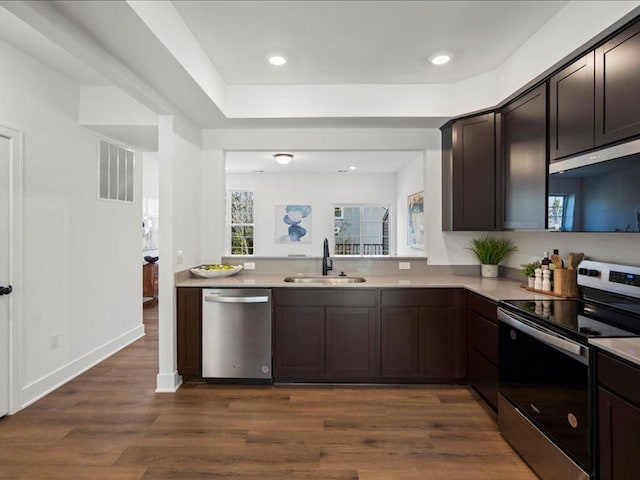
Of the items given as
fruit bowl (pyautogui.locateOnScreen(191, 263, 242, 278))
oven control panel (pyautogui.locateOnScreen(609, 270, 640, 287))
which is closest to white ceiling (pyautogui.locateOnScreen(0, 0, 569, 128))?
fruit bowl (pyautogui.locateOnScreen(191, 263, 242, 278))

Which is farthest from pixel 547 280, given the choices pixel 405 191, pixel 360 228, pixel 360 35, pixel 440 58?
pixel 360 228

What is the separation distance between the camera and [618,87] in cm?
189

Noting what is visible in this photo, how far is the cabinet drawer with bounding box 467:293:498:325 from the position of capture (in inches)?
101

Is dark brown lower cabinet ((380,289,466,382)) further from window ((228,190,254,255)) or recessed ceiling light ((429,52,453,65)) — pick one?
window ((228,190,254,255))

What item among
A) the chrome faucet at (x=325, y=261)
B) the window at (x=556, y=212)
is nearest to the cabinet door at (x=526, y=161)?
the window at (x=556, y=212)

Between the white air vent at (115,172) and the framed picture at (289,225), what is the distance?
13.0 feet

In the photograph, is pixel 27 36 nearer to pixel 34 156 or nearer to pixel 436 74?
pixel 34 156

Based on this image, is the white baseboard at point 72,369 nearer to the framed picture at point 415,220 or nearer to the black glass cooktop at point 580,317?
the black glass cooktop at point 580,317

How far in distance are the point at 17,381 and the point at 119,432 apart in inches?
38.3

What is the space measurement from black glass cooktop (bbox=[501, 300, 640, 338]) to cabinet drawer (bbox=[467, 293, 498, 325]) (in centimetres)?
23

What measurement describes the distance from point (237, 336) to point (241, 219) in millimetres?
5331

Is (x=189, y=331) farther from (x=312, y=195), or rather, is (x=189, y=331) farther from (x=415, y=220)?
(x=312, y=195)

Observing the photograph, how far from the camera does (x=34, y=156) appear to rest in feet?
9.62

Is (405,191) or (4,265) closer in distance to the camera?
(4,265)
